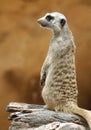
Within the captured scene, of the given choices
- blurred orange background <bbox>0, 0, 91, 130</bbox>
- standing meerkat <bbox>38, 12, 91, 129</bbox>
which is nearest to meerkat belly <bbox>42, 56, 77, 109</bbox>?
standing meerkat <bbox>38, 12, 91, 129</bbox>

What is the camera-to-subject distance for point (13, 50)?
11.1 feet

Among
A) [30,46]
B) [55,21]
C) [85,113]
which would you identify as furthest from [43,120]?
[30,46]

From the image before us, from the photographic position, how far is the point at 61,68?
2342 millimetres

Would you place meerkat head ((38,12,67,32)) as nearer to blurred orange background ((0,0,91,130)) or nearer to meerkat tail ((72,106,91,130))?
meerkat tail ((72,106,91,130))

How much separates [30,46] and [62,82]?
1.07 metres

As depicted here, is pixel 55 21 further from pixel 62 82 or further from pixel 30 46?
pixel 30 46

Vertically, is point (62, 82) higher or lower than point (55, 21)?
lower

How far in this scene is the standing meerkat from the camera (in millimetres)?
2336

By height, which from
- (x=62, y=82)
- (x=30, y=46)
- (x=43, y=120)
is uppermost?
(x=30, y=46)

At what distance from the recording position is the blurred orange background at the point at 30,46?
3.34 meters

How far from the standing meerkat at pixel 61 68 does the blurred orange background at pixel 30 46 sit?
3.19ft

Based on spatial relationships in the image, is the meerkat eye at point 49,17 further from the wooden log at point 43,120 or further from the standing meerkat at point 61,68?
the wooden log at point 43,120

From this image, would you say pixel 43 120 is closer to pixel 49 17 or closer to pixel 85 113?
pixel 85 113

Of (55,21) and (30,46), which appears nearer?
(55,21)
